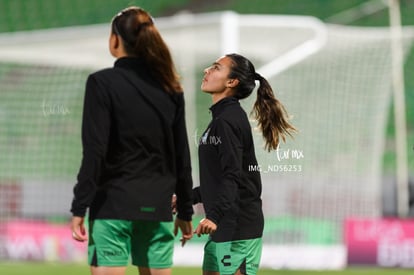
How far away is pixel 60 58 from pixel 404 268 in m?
6.44

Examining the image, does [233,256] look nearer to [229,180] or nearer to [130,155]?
[229,180]

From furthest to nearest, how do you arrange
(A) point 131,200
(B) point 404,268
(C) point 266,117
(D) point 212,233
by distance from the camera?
(B) point 404,268
(C) point 266,117
(D) point 212,233
(A) point 131,200

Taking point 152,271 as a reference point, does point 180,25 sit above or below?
above

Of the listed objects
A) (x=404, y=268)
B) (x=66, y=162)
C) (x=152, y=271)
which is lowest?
(x=404, y=268)

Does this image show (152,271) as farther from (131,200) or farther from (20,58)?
(20,58)

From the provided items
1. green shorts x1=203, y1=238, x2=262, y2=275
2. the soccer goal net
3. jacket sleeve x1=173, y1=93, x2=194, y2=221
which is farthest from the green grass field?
jacket sleeve x1=173, y1=93, x2=194, y2=221

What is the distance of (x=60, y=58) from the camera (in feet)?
54.5

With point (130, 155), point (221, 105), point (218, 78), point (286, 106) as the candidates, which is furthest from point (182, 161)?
point (286, 106)

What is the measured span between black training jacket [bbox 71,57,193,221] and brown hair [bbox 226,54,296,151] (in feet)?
2.87

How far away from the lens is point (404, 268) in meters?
14.7

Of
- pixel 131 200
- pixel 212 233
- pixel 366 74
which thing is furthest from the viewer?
pixel 366 74

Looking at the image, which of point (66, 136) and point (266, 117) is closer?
point (266, 117)

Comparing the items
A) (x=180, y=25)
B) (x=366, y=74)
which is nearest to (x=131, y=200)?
(x=180, y=25)

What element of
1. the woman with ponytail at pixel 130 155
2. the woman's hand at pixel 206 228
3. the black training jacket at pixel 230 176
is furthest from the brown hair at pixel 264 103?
the woman with ponytail at pixel 130 155
